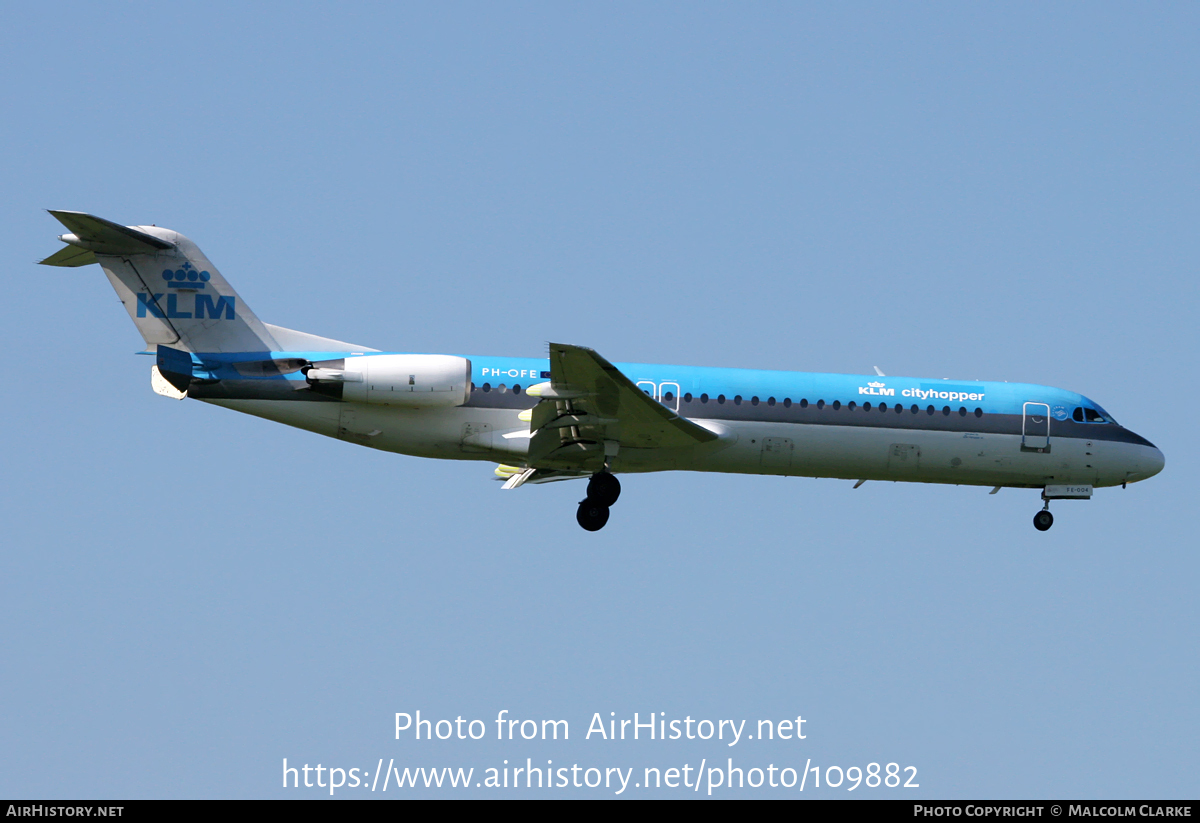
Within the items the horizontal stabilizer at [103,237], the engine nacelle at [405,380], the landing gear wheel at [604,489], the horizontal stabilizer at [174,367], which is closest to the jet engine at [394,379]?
the engine nacelle at [405,380]

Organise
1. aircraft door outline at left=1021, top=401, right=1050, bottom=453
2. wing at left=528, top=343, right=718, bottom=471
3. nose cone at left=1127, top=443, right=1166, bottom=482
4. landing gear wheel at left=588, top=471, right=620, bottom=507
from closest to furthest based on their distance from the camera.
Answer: wing at left=528, top=343, right=718, bottom=471
landing gear wheel at left=588, top=471, right=620, bottom=507
aircraft door outline at left=1021, top=401, right=1050, bottom=453
nose cone at left=1127, top=443, right=1166, bottom=482

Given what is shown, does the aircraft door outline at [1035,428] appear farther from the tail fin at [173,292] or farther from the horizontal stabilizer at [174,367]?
the horizontal stabilizer at [174,367]

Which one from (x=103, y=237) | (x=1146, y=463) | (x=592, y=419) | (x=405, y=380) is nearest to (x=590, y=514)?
(x=592, y=419)

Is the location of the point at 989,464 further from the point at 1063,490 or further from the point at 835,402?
the point at 835,402

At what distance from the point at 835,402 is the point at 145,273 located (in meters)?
13.1

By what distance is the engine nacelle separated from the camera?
24250 millimetres

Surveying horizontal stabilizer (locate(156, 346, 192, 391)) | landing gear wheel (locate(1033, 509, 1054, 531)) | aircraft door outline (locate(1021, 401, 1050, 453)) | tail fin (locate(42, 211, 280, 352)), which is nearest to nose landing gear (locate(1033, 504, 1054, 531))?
landing gear wheel (locate(1033, 509, 1054, 531))

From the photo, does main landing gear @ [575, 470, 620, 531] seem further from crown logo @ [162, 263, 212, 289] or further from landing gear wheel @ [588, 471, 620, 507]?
crown logo @ [162, 263, 212, 289]

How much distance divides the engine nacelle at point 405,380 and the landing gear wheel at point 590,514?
3.19m

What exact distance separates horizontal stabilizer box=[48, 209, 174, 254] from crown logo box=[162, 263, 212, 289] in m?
0.46

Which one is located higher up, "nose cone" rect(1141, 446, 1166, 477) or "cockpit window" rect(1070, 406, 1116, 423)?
"cockpit window" rect(1070, 406, 1116, 423)

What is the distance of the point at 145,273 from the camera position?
2480cm

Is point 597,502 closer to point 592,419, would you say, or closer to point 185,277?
point 592,419

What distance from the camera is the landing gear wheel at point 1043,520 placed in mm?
27469
